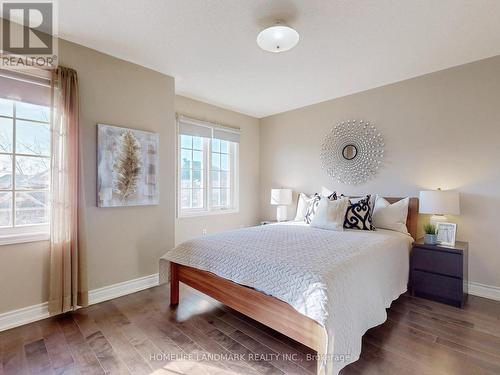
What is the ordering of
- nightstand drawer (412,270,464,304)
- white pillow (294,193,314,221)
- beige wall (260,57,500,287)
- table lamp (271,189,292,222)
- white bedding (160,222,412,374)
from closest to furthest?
white bedding (160,222,412,374), nightstand drawer (412,270,464,304), beige wall (260,57,500,287), white pillow (294,193,314,221), table lamp (271,189,292,222)

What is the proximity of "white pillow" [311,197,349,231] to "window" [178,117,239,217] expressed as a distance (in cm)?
186

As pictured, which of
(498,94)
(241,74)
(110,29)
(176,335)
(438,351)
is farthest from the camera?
(241,74)

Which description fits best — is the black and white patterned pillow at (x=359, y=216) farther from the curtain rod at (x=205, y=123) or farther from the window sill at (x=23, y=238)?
the window sill at (x=23, y=238)

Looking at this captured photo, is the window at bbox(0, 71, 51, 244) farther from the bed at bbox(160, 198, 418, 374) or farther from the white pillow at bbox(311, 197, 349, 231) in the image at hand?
the white pillow at bbox(311, 197, 349, 231)

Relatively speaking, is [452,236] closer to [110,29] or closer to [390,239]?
[390,239]

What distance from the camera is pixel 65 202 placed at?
2.29m

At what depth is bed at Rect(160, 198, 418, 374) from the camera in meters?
1.46

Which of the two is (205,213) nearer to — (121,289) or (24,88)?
(121,289)

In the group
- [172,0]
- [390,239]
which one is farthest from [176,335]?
[172,0]

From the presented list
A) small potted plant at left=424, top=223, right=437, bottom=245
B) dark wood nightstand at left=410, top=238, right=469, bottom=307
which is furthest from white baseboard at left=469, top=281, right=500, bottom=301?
small potted plant at left=424, top=223, right=437, bottom=245

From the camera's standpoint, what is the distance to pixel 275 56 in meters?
2.63

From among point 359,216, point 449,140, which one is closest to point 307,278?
point 359,216

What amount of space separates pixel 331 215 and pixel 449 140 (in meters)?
1.58

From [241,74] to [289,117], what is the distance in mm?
1658
